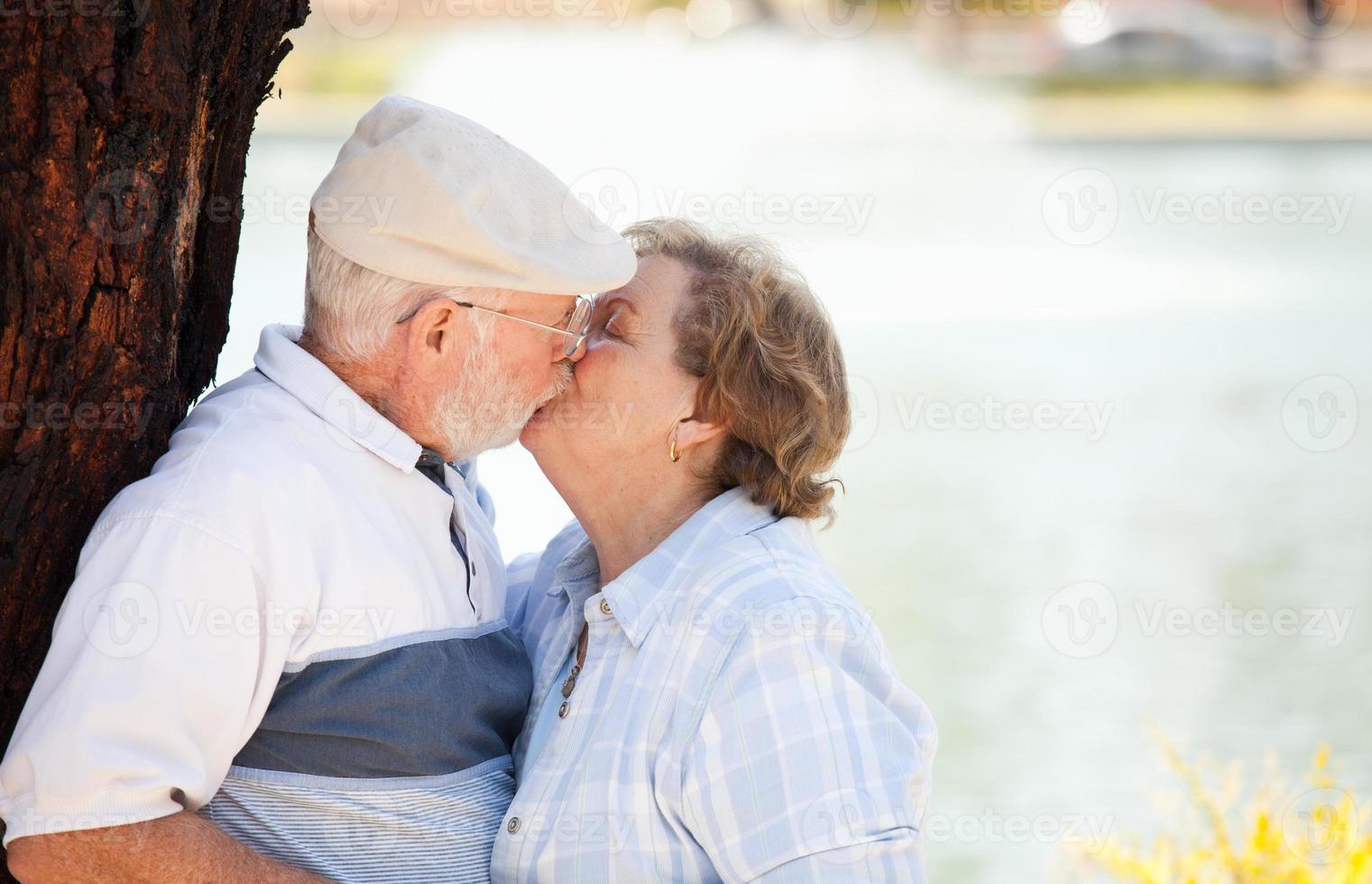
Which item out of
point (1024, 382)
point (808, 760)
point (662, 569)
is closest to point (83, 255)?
point (662, 569)

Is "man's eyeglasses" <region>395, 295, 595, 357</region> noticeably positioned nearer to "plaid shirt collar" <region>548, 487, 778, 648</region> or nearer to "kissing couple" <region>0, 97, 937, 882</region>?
"kissing couple" <region>0, 97, 937, 882</region>

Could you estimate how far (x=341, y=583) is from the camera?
6.10 ft

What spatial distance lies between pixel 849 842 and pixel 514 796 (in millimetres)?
539

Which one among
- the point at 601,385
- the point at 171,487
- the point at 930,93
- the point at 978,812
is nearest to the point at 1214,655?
the point at 978,812

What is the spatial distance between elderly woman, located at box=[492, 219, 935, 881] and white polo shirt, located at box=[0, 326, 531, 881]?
0.49 feet

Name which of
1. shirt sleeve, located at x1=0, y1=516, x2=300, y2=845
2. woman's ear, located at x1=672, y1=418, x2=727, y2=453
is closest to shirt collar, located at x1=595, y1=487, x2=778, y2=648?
woman's ear, located at x1=672, y1=418, x2=727, y2=453

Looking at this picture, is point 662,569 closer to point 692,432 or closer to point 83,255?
point 692,432

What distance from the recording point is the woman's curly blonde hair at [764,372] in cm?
229

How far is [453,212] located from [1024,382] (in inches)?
407

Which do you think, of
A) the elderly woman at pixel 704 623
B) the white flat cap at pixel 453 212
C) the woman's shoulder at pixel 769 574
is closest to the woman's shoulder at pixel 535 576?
the elderly woman at pixel 704 623

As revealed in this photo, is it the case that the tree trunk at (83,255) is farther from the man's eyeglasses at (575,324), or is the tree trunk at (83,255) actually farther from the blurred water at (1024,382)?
the blurred water at (1024,382)

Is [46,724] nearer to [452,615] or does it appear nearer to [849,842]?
[452,615]

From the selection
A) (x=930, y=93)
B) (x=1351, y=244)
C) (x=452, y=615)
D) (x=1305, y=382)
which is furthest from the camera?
(x=930, y=93)

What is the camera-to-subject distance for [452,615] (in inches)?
80.3
